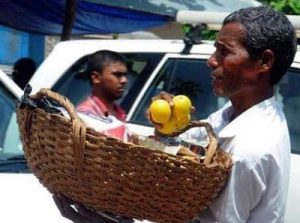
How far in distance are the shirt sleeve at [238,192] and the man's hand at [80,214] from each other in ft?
0.78

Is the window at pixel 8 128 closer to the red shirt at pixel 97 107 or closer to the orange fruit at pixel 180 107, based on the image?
the red shirt at pixel 97 107

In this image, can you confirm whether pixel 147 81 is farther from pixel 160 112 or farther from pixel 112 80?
pixel 160 112

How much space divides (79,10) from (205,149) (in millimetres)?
8815

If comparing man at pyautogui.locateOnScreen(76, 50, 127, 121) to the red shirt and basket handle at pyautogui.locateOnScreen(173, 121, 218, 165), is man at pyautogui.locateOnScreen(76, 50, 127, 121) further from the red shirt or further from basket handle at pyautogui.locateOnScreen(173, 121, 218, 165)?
basket handle at pyautogui.locateOnScreen(173, 121, 218, 165)

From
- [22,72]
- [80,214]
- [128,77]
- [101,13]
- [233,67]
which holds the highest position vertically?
[233,67]

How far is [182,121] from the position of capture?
8.55 feet

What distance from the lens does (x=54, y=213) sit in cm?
398

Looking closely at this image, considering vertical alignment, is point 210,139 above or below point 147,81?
above

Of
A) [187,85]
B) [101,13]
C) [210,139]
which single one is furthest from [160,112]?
[101,13]

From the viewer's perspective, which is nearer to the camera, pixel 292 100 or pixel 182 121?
pixel 182 121

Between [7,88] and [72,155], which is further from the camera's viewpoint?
[7,88]

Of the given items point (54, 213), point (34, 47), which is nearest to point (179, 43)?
point (54, 213)

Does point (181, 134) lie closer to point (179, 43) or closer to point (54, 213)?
point (54, 213)

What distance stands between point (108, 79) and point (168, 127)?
9.04 ft
